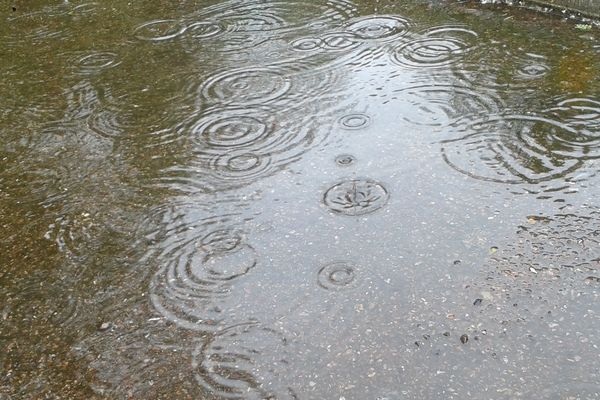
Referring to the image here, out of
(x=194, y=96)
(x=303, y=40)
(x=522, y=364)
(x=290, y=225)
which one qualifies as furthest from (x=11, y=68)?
(x=522, y=364)

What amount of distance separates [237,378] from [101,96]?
3117mm

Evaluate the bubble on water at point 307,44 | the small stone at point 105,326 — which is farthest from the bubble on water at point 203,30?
the small stone at point 105,326

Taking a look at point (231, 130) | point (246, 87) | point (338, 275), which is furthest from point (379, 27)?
point (338, 275)

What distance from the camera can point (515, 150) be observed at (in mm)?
3615

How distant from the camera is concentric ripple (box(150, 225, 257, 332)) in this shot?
2.80 meters

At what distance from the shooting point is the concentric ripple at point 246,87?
457cm

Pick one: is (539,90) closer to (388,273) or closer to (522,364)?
(388,273)

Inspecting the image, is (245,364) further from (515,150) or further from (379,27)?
(379,27)

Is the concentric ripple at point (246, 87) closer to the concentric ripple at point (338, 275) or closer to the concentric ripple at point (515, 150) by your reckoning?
the concentric ripple at point (515, 150)

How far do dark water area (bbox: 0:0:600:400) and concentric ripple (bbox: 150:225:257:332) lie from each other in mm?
12

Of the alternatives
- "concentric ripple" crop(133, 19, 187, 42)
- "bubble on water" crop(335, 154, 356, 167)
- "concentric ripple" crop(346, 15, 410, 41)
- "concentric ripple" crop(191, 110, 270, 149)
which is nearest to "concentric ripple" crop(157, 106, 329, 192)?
"concentric ripple" crop(191, 110, 270, 149)

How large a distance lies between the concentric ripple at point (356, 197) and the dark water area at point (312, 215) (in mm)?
14

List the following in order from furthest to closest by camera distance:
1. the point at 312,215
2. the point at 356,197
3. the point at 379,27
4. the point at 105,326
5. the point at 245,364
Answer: the point at 379,27 → the point at 356,197 → the point at 312,215 → the point at 105,326 → the point at 245,364

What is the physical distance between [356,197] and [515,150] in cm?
101
